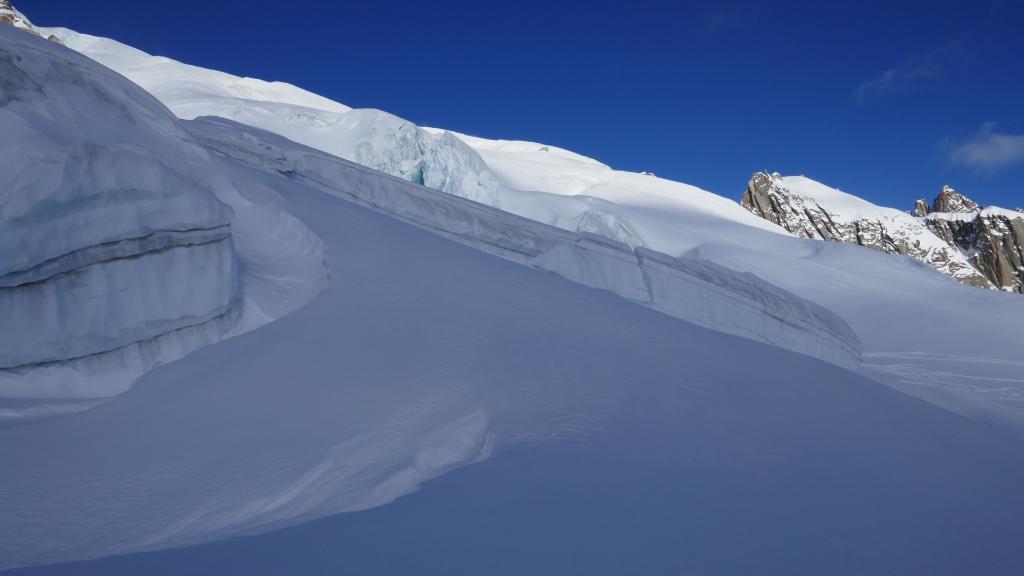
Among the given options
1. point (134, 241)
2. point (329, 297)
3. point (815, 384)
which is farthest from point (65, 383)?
point (815, 384)

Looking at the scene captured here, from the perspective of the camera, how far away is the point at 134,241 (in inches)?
181

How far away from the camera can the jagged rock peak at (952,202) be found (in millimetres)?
66387

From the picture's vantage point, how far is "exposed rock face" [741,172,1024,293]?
47.8 m

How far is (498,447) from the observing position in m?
3.76

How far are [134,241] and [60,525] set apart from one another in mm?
2339

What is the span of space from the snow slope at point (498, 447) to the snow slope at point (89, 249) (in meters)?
0.30

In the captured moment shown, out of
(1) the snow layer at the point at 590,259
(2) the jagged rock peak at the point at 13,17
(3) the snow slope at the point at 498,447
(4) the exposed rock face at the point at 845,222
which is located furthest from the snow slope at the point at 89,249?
(4) the exposed rock face at the point at 845,222

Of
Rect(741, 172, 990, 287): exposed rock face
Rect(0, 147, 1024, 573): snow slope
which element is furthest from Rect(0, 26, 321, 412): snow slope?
Rect(741, 172, 990, 287): exposed rock face

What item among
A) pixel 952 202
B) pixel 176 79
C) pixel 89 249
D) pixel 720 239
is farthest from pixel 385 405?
Answer: pixel 952 202

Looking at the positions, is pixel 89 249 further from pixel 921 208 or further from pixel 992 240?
pixel 921 208

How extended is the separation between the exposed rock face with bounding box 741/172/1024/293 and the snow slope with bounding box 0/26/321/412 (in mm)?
48559

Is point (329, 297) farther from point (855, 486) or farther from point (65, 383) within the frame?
point (855, 486)

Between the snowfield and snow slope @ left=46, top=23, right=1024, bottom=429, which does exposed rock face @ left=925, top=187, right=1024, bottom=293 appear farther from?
the snowfield

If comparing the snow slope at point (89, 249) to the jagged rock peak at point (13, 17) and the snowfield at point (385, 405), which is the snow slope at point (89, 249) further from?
the jagged rock peak at point (13, 17)
